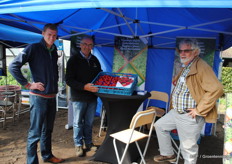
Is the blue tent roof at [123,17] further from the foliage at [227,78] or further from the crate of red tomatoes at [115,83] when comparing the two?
the foliage at [227,78]

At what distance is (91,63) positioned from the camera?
3014mm

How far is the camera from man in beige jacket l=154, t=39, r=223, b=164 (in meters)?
2.08

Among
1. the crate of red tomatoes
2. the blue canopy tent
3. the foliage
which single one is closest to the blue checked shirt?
the crate of red tomatoes

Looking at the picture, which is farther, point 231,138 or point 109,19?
point 109,19

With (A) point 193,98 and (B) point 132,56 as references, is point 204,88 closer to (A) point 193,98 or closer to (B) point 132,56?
(A) point 193,98

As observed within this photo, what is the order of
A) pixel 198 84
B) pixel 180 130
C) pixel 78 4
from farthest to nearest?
pixel 180 130, pixel 198 84, pixel 78 4

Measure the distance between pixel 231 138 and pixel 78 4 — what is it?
2.27 meters

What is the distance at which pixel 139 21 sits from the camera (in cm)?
289

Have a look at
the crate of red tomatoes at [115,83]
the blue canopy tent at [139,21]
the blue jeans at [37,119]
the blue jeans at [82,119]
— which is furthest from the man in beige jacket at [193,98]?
the blue jeans at [37,119]

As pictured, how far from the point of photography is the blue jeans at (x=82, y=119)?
2.94 metres

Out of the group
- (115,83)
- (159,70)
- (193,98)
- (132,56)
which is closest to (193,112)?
(193,98)

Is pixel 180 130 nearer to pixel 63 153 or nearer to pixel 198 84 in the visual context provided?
pixel 198 84

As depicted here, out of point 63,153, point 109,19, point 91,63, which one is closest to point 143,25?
point 109,19

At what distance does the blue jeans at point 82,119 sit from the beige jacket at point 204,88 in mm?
1613
